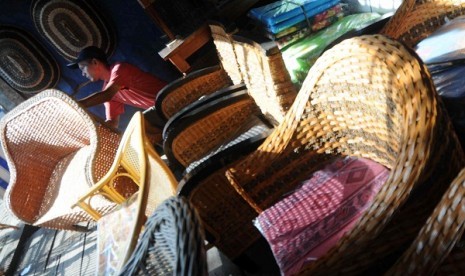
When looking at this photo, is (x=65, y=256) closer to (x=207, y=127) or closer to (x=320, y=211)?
(x=207, y=127)

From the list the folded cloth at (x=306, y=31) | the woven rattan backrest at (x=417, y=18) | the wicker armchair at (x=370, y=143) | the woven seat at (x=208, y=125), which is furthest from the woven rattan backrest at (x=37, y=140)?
the woven rattan backrest at (x=417, y=18)

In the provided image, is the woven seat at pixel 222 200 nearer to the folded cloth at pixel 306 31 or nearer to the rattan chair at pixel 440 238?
the rattan chair at pixel 440 238

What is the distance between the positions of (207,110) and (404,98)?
4.49ft

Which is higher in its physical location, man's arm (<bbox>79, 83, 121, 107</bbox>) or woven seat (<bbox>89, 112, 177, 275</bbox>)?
man's arm (<bbox>79, 83, 121, 107</bbox>)

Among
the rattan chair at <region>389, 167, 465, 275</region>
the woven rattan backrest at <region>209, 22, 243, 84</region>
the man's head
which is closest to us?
the rattan chair at <region>389, 167, 465, 275</region>

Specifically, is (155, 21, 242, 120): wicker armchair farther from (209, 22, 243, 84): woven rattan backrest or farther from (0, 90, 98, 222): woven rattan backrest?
(0, 90, 98, 222): woven rattan backrest

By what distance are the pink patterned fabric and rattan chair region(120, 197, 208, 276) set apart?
0.46 metres

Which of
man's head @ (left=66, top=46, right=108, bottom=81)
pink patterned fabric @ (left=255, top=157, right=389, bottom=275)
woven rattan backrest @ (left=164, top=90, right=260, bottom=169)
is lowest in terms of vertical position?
pink patterned fabric @ (left=255, top=157, right=389, bottom=275)

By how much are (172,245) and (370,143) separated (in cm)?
89

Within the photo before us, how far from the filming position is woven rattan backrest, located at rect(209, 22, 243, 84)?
2056 millimetres

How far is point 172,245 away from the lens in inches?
32.4

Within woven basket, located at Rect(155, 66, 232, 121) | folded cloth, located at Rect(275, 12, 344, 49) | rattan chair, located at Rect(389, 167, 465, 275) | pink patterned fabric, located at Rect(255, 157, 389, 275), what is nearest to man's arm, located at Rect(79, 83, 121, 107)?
woven basket, located at Rect(155, 66, 232, 121)

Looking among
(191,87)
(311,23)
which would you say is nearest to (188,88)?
(191,87)

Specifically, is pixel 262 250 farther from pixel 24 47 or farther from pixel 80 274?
pixel 24 47
